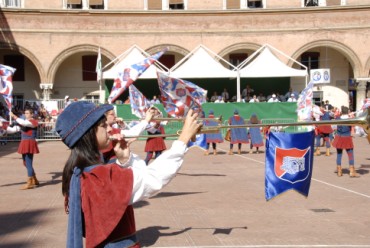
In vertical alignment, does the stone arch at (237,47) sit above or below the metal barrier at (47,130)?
above

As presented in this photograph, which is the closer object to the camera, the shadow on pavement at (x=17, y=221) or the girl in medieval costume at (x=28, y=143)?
the shadow on pavement at (x=17, y=221)

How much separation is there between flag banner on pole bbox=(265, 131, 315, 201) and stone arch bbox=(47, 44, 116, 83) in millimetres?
23611

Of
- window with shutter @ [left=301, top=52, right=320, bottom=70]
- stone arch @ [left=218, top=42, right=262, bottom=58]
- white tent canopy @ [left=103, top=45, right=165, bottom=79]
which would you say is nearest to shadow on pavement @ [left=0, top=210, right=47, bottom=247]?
white tent canopy @ [left=103, top=45, right=165, bottom=79]

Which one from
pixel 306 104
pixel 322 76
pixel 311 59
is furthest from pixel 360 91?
pixel 306 104

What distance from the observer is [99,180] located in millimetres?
2873

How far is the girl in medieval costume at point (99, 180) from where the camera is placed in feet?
9.38

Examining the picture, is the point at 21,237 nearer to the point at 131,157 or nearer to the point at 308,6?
the point at 131,157

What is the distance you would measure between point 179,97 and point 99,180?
25.3 ft

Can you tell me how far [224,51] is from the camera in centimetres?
2989

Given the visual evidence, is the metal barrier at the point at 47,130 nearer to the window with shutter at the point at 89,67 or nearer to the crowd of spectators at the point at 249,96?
the crowd of spectators at the point at 249,96

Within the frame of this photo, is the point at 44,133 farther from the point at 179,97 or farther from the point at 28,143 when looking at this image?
the point at 179,97

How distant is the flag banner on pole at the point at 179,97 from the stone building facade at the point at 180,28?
19.6 metres

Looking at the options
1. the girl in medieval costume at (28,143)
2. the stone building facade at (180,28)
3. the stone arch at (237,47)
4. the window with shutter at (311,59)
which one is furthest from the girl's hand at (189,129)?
the window with shutter at (311,59)

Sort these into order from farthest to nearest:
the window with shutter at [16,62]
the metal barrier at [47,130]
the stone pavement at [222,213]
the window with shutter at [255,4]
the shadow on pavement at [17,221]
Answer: the window with shutter at [16,62], the window with shutter at [255,4], the metal barrier at [47,130], the shadow on pavement at [17,221], the stone pavement at [222,213]
